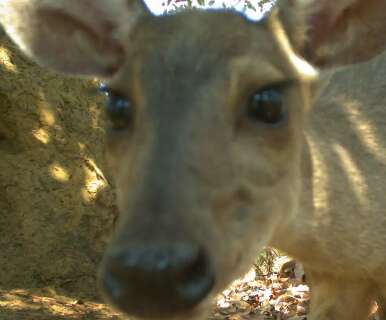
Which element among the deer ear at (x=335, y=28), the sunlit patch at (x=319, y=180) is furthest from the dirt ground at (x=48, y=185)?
the deer ear at (x=335, y=28)

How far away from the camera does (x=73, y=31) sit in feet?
14.4

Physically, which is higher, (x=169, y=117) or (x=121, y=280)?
(x=169, y=117)

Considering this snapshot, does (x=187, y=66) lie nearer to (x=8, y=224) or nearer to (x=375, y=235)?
(x=375, y=235)

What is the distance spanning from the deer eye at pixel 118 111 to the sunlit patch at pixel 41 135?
3.89m

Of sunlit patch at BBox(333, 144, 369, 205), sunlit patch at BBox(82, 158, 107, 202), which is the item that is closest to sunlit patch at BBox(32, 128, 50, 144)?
sunlit patch at BBox(82, 158, 107, 202)

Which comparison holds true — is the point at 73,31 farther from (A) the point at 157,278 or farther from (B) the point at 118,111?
(A) the point at 157,278

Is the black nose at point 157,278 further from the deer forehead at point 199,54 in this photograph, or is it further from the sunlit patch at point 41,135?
the sunlit patch at point 41,135

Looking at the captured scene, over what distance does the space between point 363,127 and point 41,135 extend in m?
3.74

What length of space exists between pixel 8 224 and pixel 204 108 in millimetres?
4650

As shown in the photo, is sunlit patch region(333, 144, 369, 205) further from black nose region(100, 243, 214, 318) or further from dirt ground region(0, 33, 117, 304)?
dirt ground region(0, 33, 117, 304)

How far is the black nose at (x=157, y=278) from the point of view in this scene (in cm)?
265

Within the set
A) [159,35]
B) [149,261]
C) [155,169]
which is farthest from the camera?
[159,35]

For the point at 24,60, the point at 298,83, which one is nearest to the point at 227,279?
the point at 298,83

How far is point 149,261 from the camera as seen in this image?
104 inches
